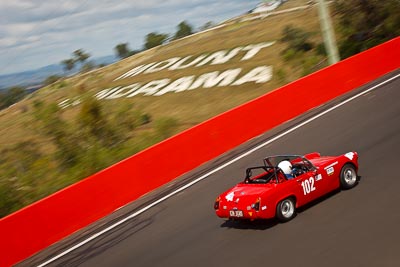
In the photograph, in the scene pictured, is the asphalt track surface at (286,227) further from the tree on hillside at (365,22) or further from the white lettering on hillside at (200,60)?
the white lettering on hillside at (200,60)

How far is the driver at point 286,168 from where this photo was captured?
10.1 meters

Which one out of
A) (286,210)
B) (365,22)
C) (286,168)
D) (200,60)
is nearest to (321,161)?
(286,168)

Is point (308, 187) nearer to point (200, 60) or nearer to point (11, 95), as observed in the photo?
point (11, 95)

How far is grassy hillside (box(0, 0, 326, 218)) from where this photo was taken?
60.3ft

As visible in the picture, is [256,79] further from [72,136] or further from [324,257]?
[324,257]

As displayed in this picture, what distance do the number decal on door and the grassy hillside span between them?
925 cm

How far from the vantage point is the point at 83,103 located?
22.1 m

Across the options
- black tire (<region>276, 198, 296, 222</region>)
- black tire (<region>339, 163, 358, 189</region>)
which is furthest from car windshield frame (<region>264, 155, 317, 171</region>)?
black tire (<region>276, 198, 296, 222</region>)

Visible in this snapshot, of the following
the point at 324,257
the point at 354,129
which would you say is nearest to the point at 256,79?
the point at 354,129

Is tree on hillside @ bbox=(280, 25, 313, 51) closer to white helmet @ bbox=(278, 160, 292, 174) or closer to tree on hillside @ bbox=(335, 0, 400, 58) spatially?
tree on hillside @ bbox=(335, 0, 400, 58)

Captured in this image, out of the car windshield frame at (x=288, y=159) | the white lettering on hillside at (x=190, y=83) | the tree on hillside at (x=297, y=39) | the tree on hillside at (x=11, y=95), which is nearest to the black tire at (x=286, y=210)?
the car windshield frame at (x=288, y=159)

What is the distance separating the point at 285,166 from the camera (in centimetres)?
1023

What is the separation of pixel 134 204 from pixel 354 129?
6.45 m

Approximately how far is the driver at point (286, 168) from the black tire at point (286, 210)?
509mm
